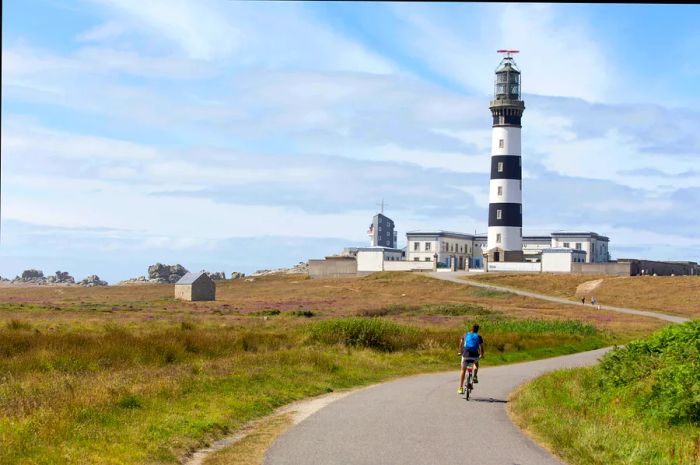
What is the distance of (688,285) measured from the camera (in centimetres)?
9512

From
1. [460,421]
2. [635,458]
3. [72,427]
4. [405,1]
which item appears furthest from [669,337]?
[405,1]

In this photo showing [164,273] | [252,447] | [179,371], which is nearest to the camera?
[252,447]

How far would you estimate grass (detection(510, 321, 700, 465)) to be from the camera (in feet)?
43.8

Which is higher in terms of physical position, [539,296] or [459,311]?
[539,296]

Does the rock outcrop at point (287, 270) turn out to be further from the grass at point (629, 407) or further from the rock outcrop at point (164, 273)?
the grass at point (629, 407)

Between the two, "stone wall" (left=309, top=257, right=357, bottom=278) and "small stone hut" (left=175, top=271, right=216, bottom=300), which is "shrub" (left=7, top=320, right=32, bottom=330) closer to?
"small stone hut" (left=175, top=271, right=216, bottom=300)

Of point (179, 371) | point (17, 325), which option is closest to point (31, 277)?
point (17, 325)

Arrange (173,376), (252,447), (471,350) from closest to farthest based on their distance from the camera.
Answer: (252,447), (173,376), (471,350)

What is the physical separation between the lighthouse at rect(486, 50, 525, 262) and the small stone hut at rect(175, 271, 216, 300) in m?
37.8

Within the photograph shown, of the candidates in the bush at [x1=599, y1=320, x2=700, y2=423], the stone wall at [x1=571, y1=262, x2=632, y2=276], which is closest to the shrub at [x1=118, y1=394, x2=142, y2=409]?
the bush at [x1=599, y1=320, x2=700, y2=423]

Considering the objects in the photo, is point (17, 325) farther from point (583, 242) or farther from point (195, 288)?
point (583, 242)

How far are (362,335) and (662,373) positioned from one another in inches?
742

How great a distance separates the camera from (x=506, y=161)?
10419 cm

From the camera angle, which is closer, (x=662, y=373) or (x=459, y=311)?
(x=662, y=373)
